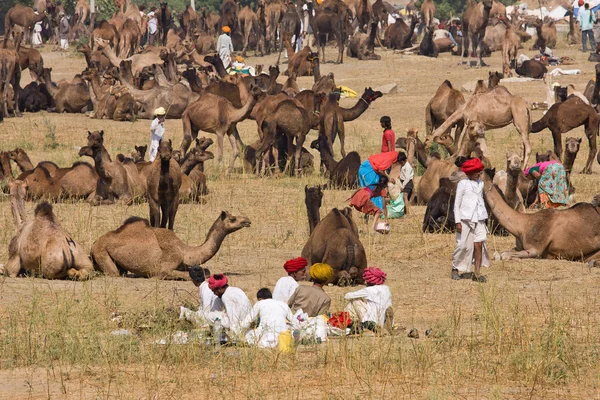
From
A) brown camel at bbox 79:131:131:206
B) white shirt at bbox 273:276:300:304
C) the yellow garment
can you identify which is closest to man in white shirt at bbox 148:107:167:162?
brown camel at bbox 79:131:131:206

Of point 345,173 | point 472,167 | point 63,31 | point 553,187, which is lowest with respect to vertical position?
point 345,173

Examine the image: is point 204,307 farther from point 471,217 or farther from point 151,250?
point 471,217

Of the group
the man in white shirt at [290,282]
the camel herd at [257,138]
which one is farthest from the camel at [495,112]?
the man in white shirt at [290,282]

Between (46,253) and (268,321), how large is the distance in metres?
3.30

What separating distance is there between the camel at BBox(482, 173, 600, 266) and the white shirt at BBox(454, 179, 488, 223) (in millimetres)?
1413

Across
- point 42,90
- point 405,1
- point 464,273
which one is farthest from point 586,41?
point 405,1

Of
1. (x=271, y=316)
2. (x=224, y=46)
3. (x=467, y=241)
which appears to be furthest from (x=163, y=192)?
(x=224, y=46)

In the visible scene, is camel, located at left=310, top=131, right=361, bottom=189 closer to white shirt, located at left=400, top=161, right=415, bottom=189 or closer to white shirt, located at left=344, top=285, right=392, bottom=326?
white shirt, located at left=400, top=161, right=415, bottom=189

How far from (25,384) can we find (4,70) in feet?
65.9

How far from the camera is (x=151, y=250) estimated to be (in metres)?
11.8

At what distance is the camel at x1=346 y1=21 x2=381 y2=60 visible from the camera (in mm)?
38750

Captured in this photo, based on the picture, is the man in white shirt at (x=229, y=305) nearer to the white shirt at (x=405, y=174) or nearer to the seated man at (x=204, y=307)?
the seated man at (x=204, y=307)

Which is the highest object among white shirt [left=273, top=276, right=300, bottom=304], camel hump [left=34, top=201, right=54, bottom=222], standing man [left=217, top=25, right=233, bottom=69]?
standing man [left=217, top=25, right=233, bottom=69]

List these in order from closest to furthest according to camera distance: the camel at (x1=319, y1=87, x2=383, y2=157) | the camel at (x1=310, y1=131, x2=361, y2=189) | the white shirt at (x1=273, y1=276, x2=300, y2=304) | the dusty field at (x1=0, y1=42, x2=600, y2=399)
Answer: the dusty field at (x1=0, y1=42, x2=600, y2=399), the white shirt at (x1=273, y1=276, x2=300, y2=304), the camel at (x1=310, y1=131, x2=361, y2=189), the camel at (x1=319, y1=87, x2=383, y2=157)
